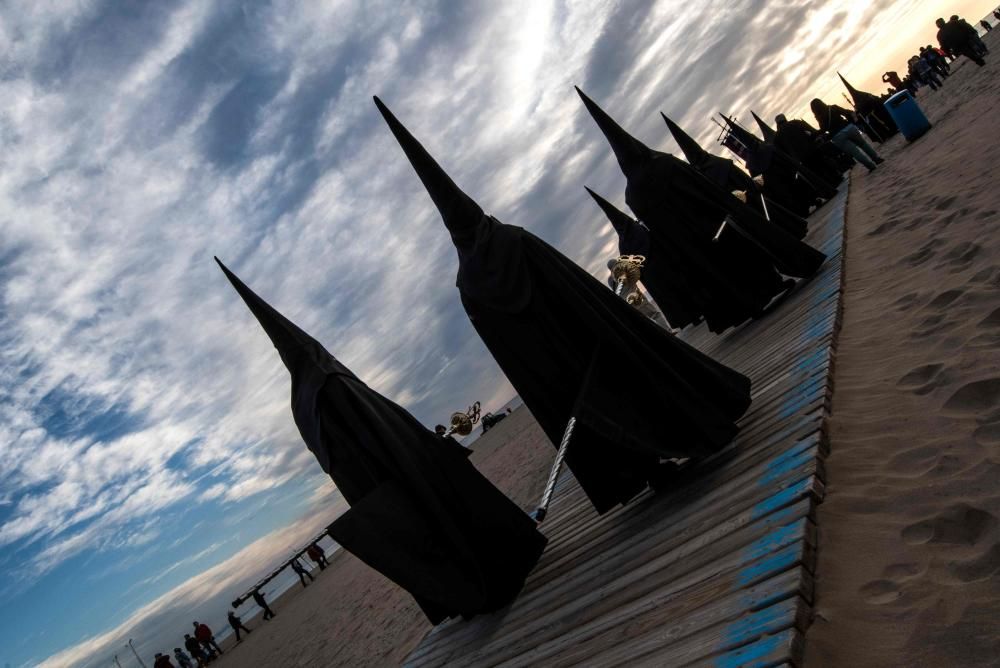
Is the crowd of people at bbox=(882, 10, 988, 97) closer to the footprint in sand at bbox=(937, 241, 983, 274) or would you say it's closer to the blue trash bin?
the blue trash bin

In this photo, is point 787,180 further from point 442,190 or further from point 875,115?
point 442,190

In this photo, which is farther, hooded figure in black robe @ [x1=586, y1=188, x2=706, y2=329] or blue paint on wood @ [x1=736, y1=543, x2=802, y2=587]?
hooded figure in black robe @ [x1=586, y1=188, x2=706, y2=329]

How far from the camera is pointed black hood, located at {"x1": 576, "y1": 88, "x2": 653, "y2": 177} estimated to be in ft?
27.4

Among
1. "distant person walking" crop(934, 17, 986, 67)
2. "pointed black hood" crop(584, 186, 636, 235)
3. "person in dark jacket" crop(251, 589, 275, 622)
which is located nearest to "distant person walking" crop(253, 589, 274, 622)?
"person in dark jacket" crop(251, 589, 275, 622)

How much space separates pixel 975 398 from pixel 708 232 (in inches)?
222

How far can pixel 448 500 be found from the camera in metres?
4.47

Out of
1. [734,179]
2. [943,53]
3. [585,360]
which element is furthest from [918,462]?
[943,53]

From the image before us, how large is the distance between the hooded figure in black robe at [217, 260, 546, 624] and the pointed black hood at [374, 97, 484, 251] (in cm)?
138

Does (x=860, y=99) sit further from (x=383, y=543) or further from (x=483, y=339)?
(x=383, y=543)

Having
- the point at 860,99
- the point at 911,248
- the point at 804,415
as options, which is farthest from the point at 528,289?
→ the point at 860,99

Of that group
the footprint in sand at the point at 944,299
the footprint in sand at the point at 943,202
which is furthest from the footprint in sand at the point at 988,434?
the footprint in sand at the point at 943,202

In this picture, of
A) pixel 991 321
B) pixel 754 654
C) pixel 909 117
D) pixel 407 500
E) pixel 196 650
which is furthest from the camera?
pixel 196 650

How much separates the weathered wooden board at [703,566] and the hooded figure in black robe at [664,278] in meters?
3.24

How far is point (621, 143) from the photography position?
8719mm
